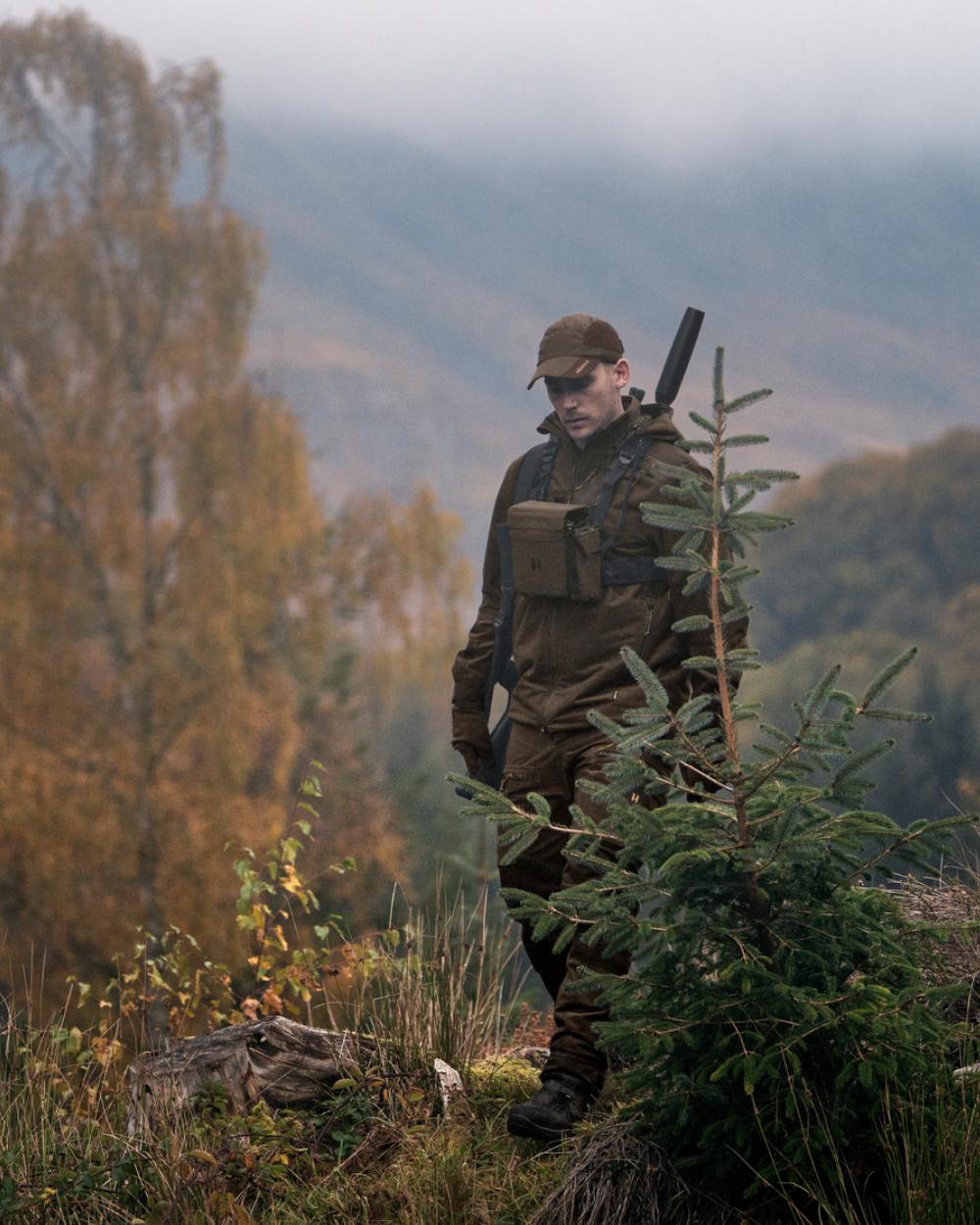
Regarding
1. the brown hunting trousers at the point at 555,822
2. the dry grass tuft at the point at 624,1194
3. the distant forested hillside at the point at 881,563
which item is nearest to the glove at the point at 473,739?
the brown hunting trousers at the point at 555,822

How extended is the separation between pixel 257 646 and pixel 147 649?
9.97 ft

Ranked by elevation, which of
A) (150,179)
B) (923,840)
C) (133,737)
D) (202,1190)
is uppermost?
(150,179)

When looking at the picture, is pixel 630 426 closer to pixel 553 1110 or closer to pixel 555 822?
pixel 555 822

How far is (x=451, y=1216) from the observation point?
13.0 ft

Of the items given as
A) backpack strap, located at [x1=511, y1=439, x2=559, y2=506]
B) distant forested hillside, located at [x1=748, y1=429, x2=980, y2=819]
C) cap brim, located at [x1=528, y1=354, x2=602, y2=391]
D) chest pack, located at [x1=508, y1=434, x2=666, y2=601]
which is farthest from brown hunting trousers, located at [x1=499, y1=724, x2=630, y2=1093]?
distant forested hillside, located at [x1=748, y1=429, x2=980, y2=819]

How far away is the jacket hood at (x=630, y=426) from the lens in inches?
189

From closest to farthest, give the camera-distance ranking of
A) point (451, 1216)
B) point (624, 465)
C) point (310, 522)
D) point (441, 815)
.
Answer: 1. point (451, 1216)
2. point (624, 465)
3. point (310, 522)
4. point (441, 815)

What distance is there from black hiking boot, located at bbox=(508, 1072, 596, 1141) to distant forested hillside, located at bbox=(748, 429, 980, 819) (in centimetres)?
5516

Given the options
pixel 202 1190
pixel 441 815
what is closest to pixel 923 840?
pixel 202 1190

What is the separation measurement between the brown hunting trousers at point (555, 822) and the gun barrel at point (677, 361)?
113 cm

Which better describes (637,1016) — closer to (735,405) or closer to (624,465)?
(735,405)

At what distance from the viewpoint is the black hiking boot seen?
165 inches

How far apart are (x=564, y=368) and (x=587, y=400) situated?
13 cm

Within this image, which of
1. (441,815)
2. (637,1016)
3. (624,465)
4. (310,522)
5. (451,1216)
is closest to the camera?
(637,1016)
